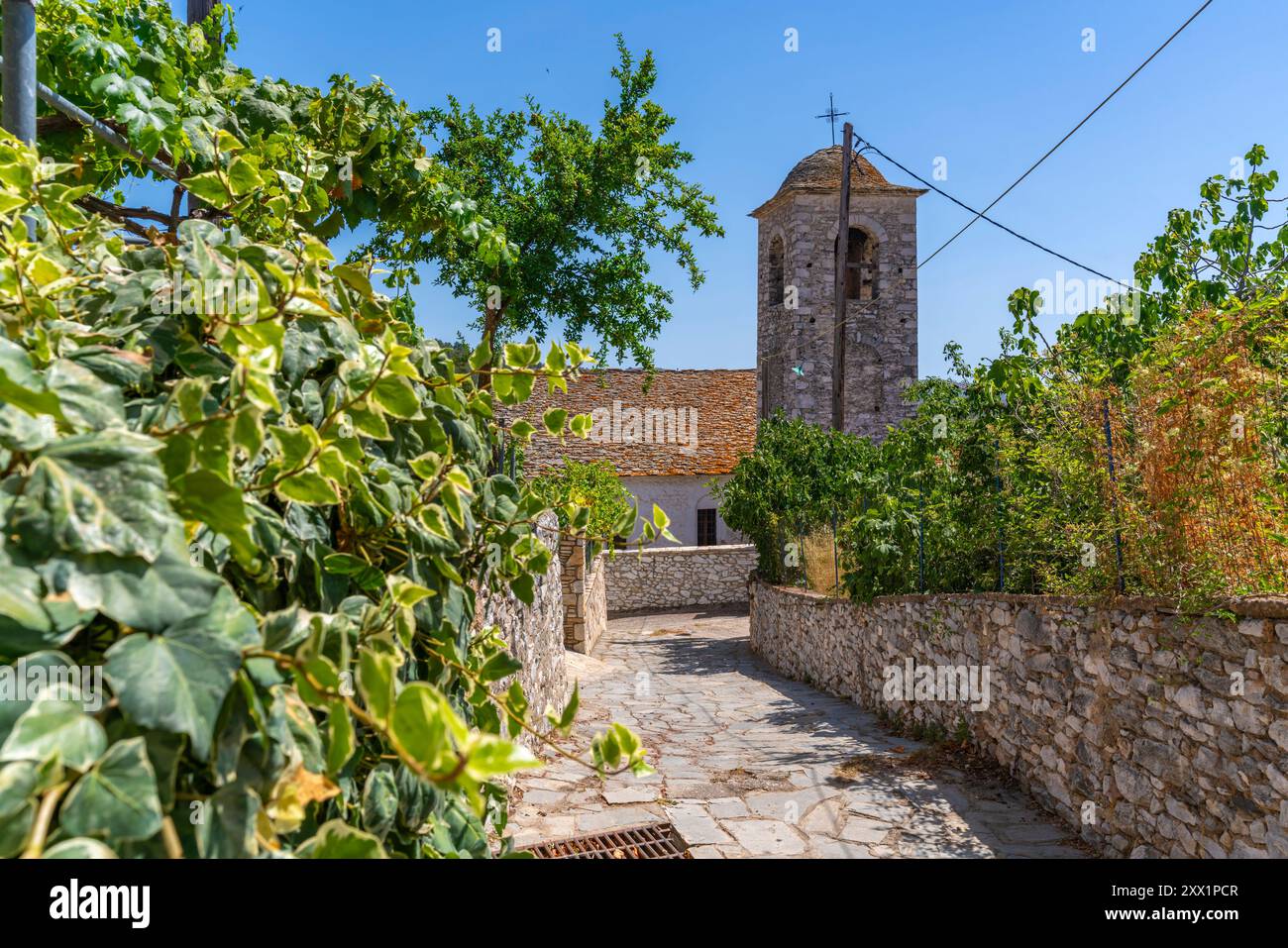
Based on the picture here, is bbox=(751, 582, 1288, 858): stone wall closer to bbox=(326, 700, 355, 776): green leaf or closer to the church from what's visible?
bbox=(326, 700, 355, 776): green leaf

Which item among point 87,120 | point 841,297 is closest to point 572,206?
point 841,297

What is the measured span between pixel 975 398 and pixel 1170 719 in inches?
122

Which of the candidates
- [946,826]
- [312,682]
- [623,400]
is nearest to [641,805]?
[946,826]

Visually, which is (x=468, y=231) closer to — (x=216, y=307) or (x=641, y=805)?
(x=216, y=307)

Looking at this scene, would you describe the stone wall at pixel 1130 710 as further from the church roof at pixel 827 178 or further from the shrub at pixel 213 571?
the church roof at pixel 827 178

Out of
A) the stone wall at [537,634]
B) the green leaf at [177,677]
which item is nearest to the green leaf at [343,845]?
the green leaf at [177,677]

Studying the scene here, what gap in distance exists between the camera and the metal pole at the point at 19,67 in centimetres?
175

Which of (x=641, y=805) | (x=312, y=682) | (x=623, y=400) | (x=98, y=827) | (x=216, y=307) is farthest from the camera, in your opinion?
(x=623, y=400)

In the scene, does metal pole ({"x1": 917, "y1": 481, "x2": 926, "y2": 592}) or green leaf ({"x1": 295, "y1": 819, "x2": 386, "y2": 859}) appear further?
metal pole ({"x1": 917, "y1": 481, "x2": 926, "y2": 592})

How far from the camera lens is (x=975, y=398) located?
685 cm

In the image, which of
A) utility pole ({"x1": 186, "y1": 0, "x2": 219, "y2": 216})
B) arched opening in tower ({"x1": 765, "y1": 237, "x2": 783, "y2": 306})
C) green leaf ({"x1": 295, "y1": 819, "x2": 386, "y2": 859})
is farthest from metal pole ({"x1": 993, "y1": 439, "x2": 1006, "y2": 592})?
arched opening in tower ({"x1": 765, "y1": 237, "x2": 783, "y2": 306})

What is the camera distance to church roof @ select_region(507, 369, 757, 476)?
2483cm

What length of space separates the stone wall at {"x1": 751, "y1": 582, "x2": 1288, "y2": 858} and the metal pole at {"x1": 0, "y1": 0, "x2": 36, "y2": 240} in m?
4.51

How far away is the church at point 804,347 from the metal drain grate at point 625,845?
15783 millimetres
